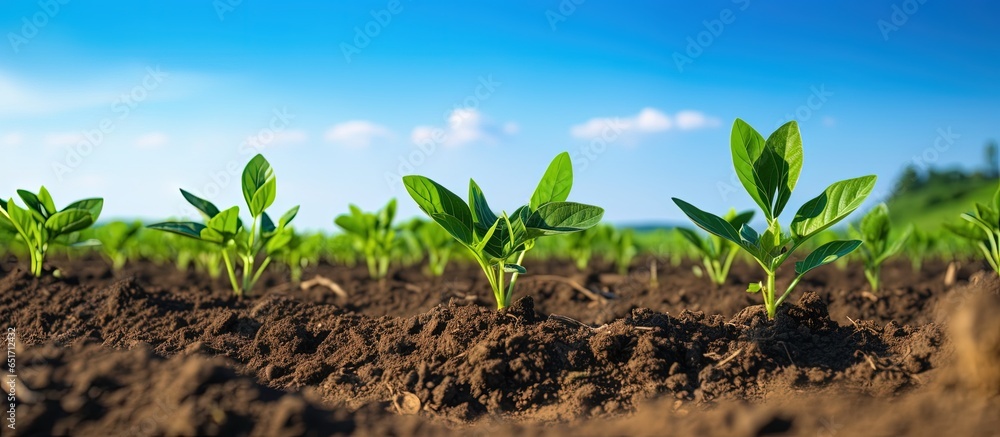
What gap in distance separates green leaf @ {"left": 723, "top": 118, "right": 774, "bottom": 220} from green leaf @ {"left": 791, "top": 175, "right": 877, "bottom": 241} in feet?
0.76

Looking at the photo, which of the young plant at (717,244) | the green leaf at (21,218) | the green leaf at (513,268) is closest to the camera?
the green leaf at (513,268)

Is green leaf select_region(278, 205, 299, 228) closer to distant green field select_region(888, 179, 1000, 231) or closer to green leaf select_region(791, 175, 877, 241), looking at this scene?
green leaf select_region(791, 175, 877, 241)

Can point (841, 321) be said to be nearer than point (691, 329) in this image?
No

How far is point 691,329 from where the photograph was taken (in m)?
3.17

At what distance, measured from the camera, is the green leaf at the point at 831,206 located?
3.16 metres

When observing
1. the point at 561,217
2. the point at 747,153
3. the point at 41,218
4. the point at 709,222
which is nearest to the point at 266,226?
the point at 41,218

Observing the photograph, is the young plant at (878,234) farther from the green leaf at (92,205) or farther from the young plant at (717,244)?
the green leaf at (92,205)

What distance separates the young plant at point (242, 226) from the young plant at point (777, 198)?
2763 millimetres

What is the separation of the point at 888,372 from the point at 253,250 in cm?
388

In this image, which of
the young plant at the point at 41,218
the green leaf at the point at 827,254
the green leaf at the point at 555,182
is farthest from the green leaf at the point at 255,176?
the green leaf at the point at 827,254

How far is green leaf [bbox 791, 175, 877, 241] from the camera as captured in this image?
3.16 meters

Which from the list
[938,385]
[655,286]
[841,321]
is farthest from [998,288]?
[938,385]

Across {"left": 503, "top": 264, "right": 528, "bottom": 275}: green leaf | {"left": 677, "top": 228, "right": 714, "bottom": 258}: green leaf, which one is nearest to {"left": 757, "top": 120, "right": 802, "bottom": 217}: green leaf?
{"left": 503, "top": 264, "right": 528, "bottom": 275}: green leaf

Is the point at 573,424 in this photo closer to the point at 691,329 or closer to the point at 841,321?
the point at 691,329
